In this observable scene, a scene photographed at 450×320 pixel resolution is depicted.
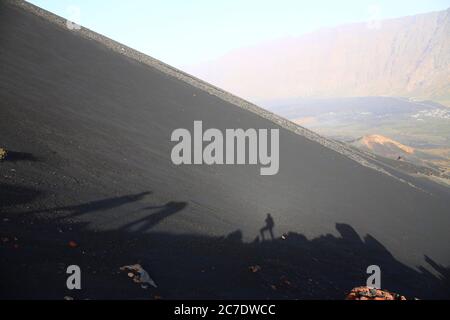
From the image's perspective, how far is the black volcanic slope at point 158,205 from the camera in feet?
32.7

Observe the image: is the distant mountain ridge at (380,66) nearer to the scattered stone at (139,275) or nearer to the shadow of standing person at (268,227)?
the shadow of standing person at (268,227)

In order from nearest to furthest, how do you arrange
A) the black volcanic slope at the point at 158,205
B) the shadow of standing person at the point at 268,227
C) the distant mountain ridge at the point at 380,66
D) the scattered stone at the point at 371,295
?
the black volcanic slope at the point at 158,205 → the scattered stone at the point at 371,295 → the shadow of standing person at the point at 268,227 → the distant mountain ridge at the point at 380,66

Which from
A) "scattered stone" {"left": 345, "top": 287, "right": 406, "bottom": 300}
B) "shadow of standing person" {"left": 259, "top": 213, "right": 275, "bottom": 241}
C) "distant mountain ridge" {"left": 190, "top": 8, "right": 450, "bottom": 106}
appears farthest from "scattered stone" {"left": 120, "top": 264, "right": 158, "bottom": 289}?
"distant mountain ridge" {"left": 190, "top": 8, "right": 450, "bottom": 106}

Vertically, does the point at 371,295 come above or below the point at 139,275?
below

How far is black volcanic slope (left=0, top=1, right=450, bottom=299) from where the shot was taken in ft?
32.7

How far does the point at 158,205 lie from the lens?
13.9m

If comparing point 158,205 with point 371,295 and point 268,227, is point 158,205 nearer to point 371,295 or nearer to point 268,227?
point 268,227

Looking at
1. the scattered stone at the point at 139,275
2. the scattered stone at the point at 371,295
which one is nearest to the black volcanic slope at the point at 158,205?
the scattered stone at the point at 139,275

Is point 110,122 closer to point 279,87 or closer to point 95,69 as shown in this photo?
point 95,69

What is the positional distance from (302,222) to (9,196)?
12.1 meters

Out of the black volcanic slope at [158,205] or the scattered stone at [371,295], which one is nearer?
the black volcanic slope at [158,205]

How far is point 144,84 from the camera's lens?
98.4ft

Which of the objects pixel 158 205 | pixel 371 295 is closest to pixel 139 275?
pixel 158 205
